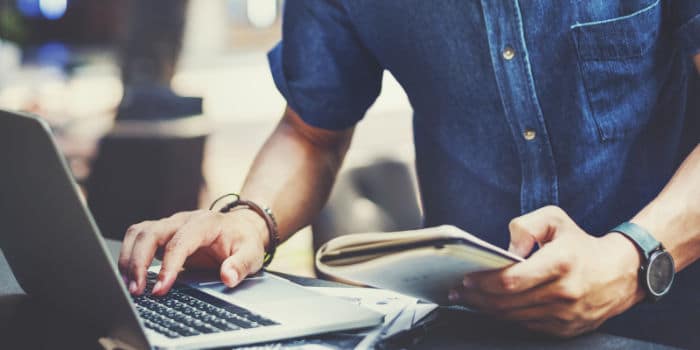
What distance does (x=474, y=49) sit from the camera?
1.25m

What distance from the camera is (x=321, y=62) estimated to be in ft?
4.64

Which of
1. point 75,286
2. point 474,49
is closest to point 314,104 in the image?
point 474,49

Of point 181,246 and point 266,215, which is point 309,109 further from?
point 181,246

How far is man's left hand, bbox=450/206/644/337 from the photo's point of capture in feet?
2.67

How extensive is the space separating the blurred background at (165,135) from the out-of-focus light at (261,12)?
10.2 feet

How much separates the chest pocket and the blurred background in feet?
1.86

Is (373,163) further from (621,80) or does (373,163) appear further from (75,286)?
(75,286)

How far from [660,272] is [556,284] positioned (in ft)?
0.63

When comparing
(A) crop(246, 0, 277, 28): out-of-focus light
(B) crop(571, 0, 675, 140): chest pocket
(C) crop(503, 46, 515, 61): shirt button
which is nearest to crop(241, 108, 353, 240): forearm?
(C) crop(503, 46, 515, 61): shirt button

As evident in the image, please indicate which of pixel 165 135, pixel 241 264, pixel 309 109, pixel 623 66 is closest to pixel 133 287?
pixel 241 264

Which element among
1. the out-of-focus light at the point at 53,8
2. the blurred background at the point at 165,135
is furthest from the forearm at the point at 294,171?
the out-of-focus light at the point at 53,8

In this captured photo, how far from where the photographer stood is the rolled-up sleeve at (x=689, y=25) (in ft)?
3.61

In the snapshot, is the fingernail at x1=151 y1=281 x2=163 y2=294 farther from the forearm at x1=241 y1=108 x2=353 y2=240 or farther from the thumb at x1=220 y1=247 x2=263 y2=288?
the forearm at x1=241 y1=108 x2=353 y2=240

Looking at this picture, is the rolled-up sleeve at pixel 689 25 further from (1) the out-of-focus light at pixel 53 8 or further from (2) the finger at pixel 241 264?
(1) the out-of-focus light at pixel 53 8
